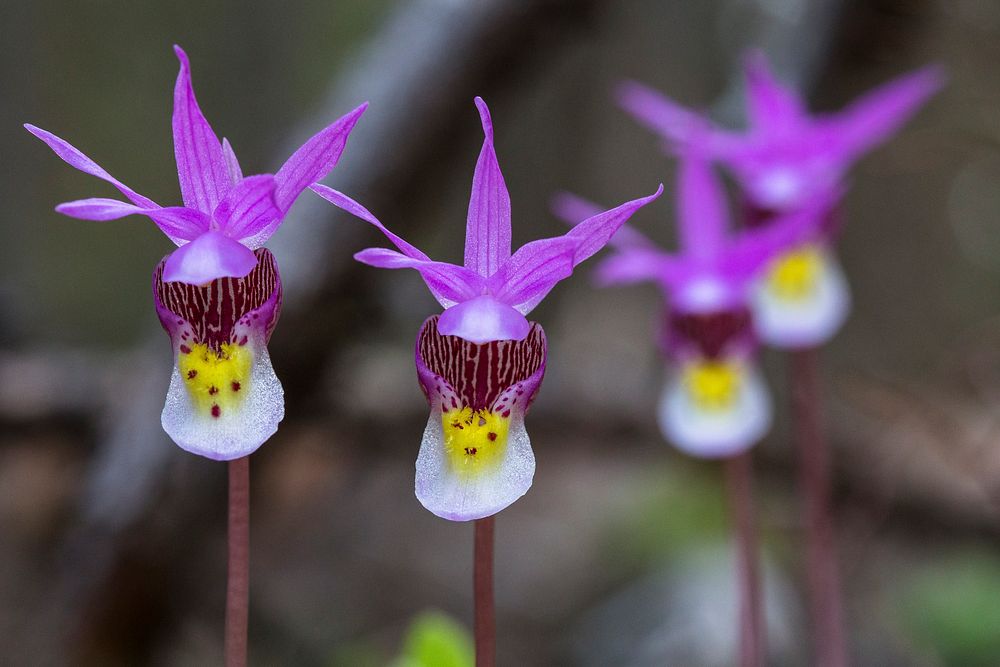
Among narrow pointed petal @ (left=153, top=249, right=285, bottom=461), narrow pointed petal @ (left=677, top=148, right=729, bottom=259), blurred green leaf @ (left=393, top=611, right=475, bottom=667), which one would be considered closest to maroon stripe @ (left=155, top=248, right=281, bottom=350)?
narrow pointed petal @ (left=153, top=249, right=285, bottom=461)

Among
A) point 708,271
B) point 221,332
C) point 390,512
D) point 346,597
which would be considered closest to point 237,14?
point 390,512

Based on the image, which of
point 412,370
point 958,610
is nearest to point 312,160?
point 958,610

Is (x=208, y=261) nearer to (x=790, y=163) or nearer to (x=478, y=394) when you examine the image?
(x=478, y=394)

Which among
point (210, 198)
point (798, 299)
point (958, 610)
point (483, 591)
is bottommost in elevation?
point (483, 591)

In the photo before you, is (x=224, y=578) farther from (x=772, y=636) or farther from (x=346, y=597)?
(x=772, y=636)

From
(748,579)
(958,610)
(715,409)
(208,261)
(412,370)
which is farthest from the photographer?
(412,370)

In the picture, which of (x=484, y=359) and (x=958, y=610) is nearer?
(x=484, y=359)

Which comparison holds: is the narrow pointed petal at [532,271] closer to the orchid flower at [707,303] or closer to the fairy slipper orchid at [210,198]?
the fairy slipper orchid at [210,198]
